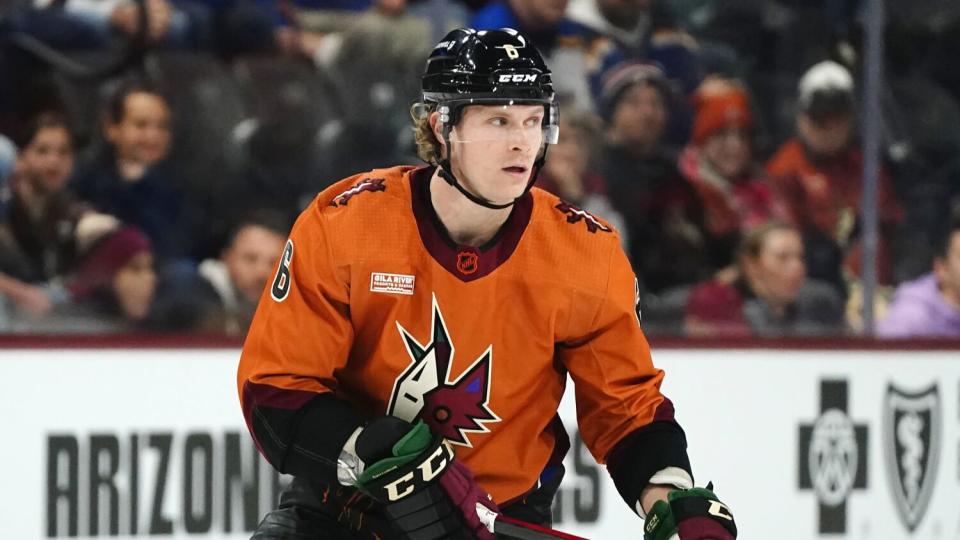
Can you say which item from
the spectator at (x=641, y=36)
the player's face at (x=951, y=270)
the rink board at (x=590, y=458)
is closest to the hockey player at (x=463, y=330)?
the rink board at (x=590, y=458)

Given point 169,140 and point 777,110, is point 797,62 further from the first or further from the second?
point 169,140

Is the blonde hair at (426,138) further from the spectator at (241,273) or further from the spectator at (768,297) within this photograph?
the spectator at (768,297)

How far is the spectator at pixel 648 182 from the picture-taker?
4469mm

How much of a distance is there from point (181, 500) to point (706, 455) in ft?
4.80

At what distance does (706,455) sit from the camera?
4.25 metres

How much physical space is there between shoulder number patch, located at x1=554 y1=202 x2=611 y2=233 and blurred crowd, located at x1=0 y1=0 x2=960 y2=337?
1699mm

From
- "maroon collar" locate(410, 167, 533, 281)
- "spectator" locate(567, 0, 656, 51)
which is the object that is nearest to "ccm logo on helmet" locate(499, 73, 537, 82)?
"maroon collar" locate(410, 167, 533, 281)

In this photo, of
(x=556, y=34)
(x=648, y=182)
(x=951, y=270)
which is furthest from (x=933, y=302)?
(x=556, y=34)

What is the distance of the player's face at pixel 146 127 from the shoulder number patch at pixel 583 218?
1853 mm

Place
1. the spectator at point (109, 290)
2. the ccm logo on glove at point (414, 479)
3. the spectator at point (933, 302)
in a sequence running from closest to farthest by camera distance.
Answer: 1. the ccm logo on glove at point (414, 479)
2. the spectator at point (109, 290)
3. the spectator at point (933, 302)

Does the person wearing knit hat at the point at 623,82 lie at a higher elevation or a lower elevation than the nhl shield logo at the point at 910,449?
higher

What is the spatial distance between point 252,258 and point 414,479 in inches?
77.0

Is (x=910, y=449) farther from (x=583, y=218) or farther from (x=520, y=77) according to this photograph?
(x=520, y=77)

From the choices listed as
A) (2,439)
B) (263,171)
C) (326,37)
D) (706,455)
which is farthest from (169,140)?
(706,455)
